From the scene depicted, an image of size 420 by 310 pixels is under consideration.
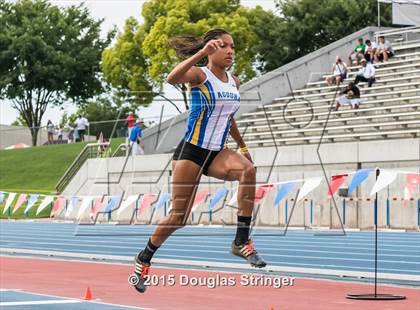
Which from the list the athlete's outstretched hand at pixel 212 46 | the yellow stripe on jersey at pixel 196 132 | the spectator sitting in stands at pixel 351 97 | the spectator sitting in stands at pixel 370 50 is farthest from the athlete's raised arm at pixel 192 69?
the spectator sitting in stands at pixel 370 50

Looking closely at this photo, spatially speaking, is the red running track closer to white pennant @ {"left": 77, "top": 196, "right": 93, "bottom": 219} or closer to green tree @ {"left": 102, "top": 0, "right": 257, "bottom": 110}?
white pennant @ {"left": 77, "top": 196, "right": 93, "bottom": 219}

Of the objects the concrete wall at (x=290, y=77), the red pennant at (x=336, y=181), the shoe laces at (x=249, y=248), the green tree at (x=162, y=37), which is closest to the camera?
the shoe laces at (x=249, y=248)

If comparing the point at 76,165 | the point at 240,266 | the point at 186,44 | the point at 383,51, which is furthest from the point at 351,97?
the point at 186,44

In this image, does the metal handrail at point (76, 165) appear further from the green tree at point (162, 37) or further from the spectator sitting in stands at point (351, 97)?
the green tree at point (162, 37)

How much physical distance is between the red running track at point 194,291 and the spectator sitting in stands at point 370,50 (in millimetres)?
16204

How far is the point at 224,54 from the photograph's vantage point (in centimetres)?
477

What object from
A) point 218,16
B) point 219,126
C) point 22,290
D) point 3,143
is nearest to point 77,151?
point 3,143

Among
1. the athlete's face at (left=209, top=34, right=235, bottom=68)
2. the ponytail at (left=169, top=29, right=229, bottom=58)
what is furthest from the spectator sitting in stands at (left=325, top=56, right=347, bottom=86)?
the athlete's face at (left=209, top=34, right=235, bottom=68)

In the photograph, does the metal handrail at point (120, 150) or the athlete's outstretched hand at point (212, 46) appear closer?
the athlete's outstretched hand at point (212, 46)

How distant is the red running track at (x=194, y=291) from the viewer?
11.7 m

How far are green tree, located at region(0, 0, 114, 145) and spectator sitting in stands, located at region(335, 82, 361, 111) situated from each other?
32.5 meters

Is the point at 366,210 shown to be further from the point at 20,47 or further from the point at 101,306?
the point at 20,47

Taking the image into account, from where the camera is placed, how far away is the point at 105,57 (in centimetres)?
5919

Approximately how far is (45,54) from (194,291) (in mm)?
47055
